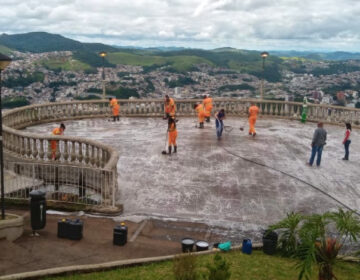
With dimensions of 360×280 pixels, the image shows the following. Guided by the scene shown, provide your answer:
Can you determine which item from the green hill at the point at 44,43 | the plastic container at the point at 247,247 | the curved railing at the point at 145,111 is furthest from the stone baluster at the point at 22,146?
the green hill at the point at 44,43

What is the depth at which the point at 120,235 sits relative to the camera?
7.48 metres

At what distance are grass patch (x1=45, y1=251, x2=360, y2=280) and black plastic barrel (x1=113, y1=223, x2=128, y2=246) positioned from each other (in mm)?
950

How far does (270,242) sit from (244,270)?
107 cm

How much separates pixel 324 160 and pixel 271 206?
5.47 m

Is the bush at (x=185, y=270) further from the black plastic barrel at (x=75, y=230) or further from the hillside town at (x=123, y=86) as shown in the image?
the hillside town at (x=123, y=86)

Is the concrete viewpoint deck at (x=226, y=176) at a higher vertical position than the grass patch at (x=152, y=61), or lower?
lower

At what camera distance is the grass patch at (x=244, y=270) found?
625cm

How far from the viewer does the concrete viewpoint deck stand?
9531 millimetres

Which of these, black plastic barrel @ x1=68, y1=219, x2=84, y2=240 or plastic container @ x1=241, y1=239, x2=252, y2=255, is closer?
plastic container @ x1=241, y1=239, x2=252, y2=255

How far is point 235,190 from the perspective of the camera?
1083 centimetres

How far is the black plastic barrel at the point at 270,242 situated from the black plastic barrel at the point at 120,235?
98.5 inches

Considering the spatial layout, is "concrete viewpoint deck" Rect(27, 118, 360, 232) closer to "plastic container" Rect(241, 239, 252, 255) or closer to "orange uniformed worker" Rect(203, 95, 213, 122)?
"plastic container" Rect(241, 239, 252, 255)

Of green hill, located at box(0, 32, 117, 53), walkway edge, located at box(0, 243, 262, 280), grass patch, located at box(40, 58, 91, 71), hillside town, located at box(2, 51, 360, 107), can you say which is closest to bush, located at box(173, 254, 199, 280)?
walkway edge, located at box(0, 243, 262, 280)

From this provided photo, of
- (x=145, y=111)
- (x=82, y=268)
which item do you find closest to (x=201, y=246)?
(x=82, y=268)
